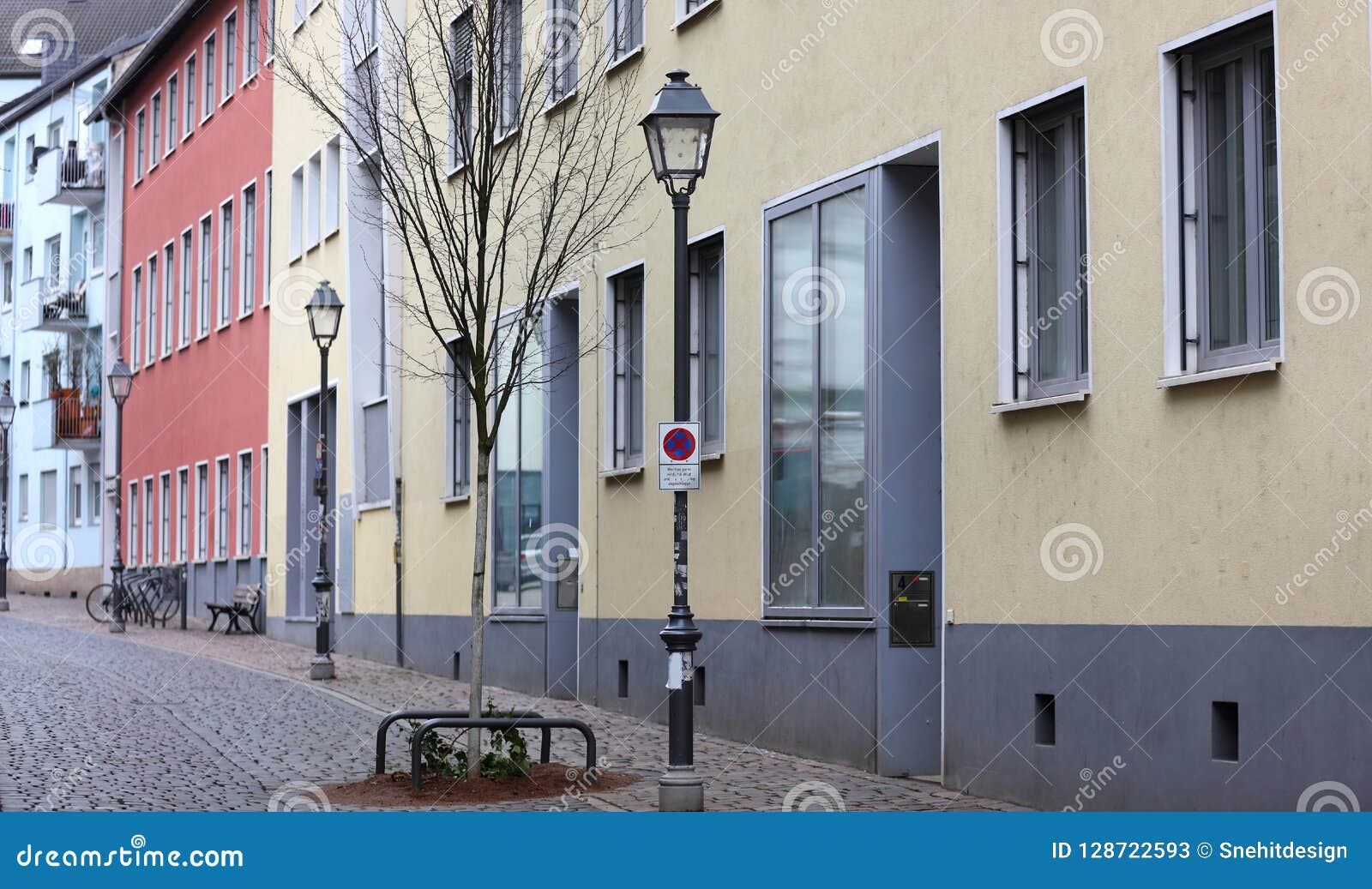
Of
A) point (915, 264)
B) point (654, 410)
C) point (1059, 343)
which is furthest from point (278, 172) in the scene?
point (1059, 343)

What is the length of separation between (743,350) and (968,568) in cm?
405

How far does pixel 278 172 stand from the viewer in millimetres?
33094

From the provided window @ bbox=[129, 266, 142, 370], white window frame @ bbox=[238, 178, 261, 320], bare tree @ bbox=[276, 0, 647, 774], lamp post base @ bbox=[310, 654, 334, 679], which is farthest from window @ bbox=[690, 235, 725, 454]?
window @ bbox=[129, 266, 142, 370]

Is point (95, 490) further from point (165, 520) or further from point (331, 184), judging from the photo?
point (331, 184)

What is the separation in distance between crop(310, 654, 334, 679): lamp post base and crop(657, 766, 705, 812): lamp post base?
39.5 feet

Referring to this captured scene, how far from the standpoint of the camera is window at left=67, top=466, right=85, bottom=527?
53.2 metres

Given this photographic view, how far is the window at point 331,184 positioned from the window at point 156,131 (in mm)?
15054

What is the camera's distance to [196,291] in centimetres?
3975

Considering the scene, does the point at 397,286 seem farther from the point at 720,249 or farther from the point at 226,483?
the point at 226,483

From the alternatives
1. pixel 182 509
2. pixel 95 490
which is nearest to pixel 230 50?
pixel 182 509
